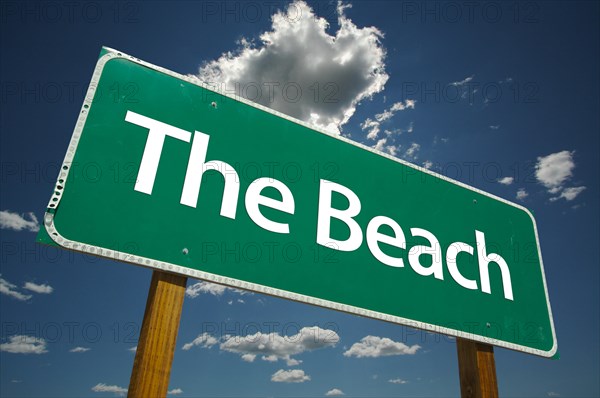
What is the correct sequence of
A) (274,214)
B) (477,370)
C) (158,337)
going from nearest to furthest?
(158,337) < (274,214) < (477,370)

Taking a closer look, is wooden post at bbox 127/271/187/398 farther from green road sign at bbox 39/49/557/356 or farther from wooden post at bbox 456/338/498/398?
wooden post at bbox 456/338/498/398

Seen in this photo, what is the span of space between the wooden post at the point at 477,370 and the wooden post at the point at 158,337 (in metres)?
2.01

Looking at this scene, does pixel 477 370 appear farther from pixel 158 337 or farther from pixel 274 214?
pixel 158 337

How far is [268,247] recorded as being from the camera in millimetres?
2111

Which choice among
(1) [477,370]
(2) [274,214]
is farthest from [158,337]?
(1) [477,370]

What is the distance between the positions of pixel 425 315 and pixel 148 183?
1817 millimetres

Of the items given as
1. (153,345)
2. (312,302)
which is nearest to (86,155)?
(153,345)

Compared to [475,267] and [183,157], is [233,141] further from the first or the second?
[475,267]

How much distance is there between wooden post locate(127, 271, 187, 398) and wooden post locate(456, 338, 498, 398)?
2009mm

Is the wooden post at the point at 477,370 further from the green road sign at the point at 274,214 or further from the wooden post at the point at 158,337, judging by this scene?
the wooden post at the point at 158,337

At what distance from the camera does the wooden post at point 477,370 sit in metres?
2.62

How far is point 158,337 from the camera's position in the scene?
1.70 m

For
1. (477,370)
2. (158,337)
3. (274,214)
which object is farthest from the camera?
(477,370)

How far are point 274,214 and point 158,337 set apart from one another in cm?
86
